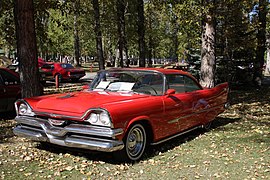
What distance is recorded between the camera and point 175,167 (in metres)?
5.09

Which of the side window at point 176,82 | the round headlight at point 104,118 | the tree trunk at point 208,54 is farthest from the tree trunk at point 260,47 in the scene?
the round headlight at point 104,118

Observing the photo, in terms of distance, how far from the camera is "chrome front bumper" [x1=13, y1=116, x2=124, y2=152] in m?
4.68

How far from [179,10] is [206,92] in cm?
537

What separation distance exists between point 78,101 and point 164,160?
1732 millimetres

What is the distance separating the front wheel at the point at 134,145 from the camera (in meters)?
5.05

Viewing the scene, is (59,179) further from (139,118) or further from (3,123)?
(3,123)

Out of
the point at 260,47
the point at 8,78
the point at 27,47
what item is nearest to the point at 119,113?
the point at 27,47

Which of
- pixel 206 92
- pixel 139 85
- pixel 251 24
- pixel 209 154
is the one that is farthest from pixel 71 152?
pixel 251 24

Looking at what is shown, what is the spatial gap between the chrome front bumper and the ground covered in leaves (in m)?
0.38

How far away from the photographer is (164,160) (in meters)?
5.42

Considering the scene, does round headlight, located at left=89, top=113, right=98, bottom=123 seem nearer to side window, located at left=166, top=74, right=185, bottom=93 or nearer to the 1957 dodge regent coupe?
the 1957 dodge regent coupe

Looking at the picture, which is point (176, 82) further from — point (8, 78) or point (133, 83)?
point (8, 78)

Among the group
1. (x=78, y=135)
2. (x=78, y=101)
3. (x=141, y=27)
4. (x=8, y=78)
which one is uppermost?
(x=141, y=27)

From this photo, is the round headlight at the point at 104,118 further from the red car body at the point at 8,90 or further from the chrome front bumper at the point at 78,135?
the red car body at the point at 8,90
